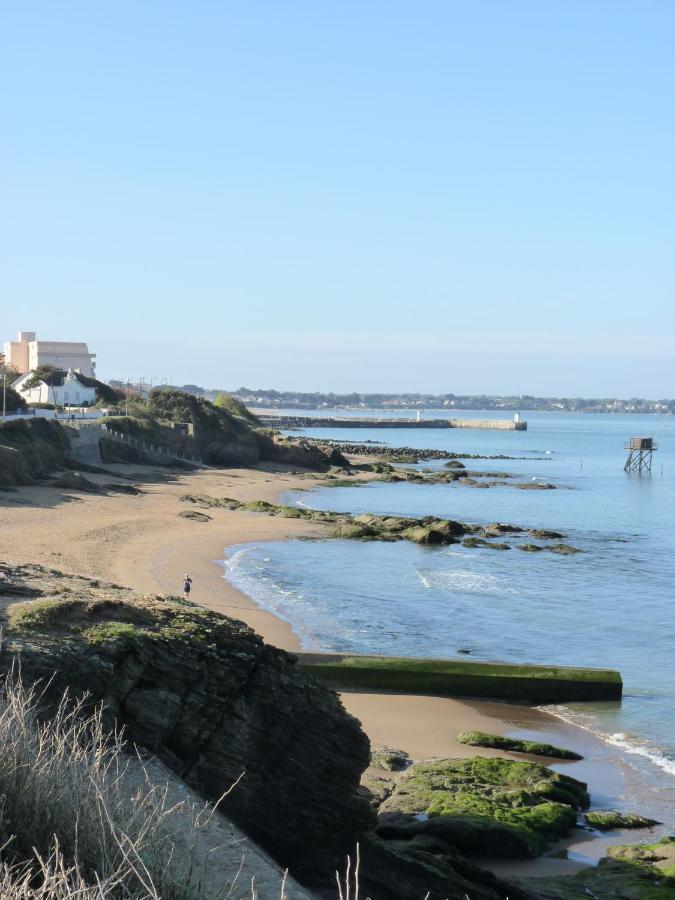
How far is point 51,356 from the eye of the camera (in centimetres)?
11638

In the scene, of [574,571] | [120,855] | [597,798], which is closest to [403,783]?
[597,798]

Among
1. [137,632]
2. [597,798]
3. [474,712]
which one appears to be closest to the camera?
[137,632]

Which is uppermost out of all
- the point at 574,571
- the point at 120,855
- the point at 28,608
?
the point at 28,608

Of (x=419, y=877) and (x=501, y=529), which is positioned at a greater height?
(x=419, y=877)

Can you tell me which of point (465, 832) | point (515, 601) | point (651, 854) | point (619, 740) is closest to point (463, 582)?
point (515, 601)

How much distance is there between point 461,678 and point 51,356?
345ft

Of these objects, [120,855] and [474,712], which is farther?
[474,712]

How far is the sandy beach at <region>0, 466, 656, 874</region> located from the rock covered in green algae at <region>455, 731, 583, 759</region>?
0.16 m

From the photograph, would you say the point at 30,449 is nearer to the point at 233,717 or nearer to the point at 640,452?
the point at 233,717

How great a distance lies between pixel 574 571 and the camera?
36.6m

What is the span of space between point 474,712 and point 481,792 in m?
4.12

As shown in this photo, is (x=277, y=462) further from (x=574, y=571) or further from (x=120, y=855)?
(x=120, y=855)

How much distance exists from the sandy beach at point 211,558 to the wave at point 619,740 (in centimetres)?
29

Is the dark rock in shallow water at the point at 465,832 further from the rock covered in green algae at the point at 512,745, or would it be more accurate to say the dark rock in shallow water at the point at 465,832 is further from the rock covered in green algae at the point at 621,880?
the rock covered in green algae at the point at 512,745
